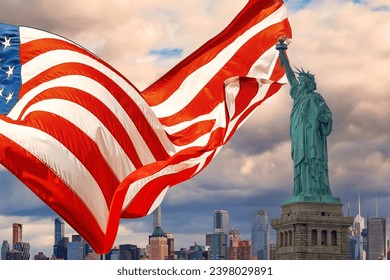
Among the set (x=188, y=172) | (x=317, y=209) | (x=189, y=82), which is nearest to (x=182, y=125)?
(x=189, y=82)

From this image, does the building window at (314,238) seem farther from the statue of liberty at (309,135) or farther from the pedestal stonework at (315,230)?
the statue of liberty at (309,135)

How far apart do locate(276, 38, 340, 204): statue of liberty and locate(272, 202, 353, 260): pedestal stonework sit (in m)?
0.94

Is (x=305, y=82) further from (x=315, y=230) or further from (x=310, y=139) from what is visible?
(x=315, y=230)

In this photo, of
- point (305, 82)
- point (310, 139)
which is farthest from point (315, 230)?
point (305, 82)

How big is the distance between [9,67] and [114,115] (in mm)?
4762

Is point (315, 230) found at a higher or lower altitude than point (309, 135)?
lower

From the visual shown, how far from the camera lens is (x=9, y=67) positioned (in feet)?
98.7

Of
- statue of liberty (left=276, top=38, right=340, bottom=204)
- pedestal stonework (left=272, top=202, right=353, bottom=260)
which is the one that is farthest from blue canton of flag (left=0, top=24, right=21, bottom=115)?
pedestal stonework (left=272, top=202, right=353, bottom=260)

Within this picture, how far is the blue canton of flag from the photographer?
29.5 metres

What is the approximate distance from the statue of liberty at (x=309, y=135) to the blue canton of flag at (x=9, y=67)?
3603 centimetres

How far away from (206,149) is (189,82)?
5.57 meters

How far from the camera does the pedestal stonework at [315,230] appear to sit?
65438 millimetres

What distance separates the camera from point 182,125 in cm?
3156
